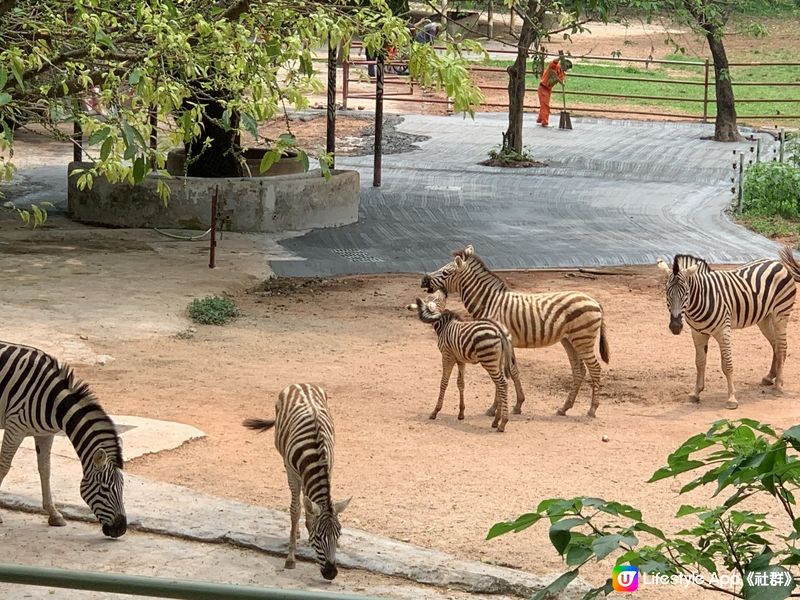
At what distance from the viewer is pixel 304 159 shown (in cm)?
Result: 715

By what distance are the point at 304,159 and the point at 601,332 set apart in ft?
16.8

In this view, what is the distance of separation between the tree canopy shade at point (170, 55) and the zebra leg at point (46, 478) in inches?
66.4

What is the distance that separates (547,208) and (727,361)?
8908mm

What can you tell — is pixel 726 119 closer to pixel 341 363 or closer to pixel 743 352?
pixel 743 352

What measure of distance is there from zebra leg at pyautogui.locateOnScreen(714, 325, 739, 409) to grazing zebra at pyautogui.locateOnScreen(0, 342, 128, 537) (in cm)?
601

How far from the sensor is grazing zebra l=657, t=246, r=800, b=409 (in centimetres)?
1136

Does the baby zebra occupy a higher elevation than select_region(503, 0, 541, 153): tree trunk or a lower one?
lower

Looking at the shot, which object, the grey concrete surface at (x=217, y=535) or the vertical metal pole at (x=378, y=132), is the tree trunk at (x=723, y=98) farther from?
the grey concrete surface at (x=217, y=535)

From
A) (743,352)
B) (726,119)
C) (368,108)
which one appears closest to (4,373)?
(743,352)

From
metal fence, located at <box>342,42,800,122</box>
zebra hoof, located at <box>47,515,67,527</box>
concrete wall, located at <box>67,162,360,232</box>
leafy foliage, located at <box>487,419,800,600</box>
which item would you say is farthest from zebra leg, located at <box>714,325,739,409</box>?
metal fence, located at <box>342,42,800,122</box>

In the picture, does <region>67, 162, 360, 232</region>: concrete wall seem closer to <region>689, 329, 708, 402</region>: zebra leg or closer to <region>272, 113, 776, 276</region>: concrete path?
<region>272, 113, 776, 276</region>: concrete path

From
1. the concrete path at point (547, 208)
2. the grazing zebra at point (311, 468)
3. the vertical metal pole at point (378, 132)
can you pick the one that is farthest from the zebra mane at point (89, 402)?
the vertical metal pole at point (378, 132)

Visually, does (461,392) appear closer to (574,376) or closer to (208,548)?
(574,376)

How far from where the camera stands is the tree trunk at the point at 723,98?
26078 millimetres
